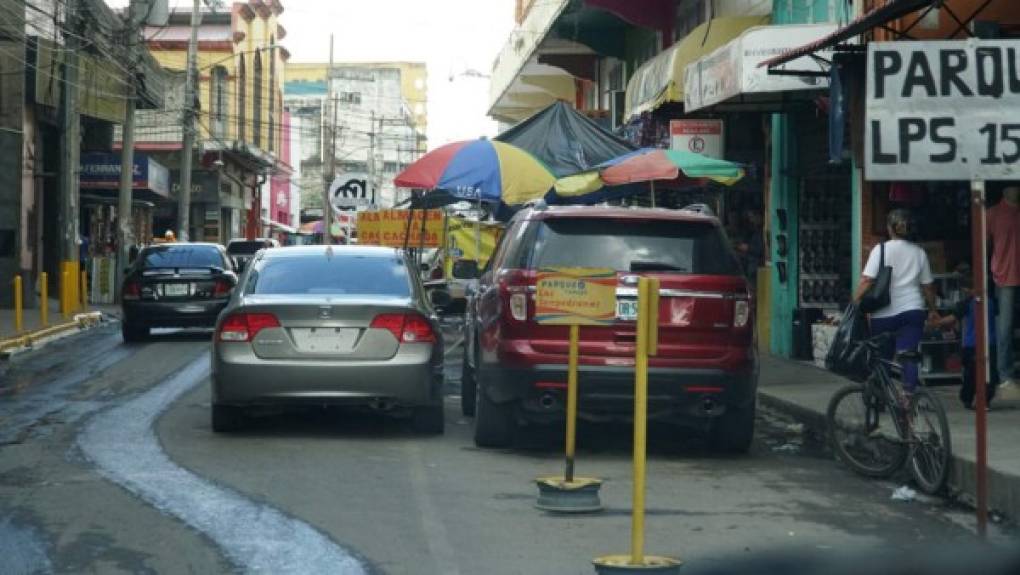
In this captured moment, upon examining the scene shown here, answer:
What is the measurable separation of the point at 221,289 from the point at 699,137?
787cm

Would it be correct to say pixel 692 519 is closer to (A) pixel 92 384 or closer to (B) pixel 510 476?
(B) pixel 510 476

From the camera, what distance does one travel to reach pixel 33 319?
28453 mm

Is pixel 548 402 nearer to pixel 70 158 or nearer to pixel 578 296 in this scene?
pixel 578 296

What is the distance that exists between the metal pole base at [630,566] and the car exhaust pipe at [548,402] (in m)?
3.92

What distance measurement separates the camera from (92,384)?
1716 cm

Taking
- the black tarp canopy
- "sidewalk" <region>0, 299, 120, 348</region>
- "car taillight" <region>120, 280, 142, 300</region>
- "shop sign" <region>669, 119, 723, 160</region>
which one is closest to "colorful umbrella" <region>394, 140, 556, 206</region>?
the black tarp canopy

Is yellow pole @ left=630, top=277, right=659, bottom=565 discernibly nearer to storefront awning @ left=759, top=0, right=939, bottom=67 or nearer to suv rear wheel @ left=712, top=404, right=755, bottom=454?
suv rear wheel @ left=712, top=404, right=755, bottom=454

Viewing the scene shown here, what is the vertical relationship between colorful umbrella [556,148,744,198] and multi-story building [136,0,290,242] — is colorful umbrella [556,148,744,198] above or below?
below

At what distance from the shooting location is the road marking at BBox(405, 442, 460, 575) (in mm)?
7422

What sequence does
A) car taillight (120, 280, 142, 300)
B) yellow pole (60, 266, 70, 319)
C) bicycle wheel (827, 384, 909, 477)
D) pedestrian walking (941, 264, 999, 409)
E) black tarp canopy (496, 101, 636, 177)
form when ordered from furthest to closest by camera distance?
yellow pole (60, 266, 70, 319)
car taillight (120, 280, 142, 300)
black tarp canopy (496, 101, 636, 177)
pedestrian walking (941, 264, 999, 409)
bicycle wheel (827, 384, 909, 477)

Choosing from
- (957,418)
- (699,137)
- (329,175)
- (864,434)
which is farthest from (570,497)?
(329,175)

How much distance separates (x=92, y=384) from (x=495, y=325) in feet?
24.0

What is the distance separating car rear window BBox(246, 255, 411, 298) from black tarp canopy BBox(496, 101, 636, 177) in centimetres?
941

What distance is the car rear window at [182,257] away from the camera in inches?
985
